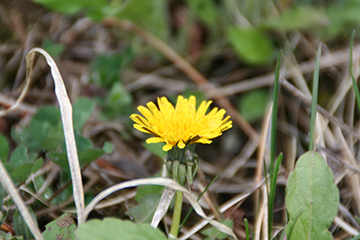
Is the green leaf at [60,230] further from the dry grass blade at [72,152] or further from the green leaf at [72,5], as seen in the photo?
the green leaf at [72,5]

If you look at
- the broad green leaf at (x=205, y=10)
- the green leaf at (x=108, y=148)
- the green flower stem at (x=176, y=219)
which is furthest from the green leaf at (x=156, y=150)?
the broad green leaf at (x=205, y=10)

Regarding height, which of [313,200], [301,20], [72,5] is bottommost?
[313,200]

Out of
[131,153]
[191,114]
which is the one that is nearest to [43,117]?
[131,153]

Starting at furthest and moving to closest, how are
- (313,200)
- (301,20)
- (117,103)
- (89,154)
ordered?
(301,20), (117,103), (89,154), (313,200)

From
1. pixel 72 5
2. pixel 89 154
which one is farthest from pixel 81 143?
pixel 72 5

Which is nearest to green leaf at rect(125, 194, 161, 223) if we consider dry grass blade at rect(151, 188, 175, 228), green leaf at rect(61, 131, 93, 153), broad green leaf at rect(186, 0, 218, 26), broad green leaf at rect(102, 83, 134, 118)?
dry grass blade at rect(151, 188, 175, 228)

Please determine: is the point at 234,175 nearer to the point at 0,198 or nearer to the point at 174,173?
the point at 174,173

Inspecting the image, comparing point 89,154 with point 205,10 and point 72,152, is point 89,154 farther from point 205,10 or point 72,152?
point 205,10
